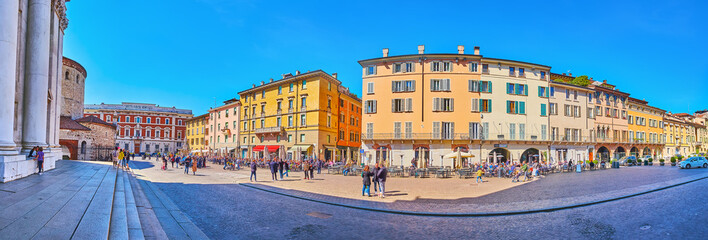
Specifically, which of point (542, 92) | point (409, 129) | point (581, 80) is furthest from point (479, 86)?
point (581, 80)

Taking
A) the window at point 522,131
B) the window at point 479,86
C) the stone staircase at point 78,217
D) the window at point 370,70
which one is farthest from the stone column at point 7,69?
the window at point 522,131

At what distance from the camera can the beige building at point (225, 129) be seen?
178 feet

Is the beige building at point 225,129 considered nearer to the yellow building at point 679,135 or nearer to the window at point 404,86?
the window at point 404,86

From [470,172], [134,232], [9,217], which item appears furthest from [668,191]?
[9,217]

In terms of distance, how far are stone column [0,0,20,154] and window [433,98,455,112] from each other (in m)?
31.4

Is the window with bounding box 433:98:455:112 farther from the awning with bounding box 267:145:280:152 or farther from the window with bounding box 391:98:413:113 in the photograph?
the awning with bounding box 267:145:280:152

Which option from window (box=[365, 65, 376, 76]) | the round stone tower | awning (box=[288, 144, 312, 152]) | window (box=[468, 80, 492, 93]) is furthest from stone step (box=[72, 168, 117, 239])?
the round stone tower

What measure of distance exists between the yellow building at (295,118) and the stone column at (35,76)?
2808cm

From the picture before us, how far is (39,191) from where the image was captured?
8.45 m

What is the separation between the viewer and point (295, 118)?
4422cm

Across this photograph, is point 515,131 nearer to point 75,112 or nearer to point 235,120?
point 235,120

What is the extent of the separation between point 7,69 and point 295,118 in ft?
110

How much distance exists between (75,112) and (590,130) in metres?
65.8

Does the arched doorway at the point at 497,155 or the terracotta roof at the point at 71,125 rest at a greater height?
the terracotta roof at the point at 71,125
